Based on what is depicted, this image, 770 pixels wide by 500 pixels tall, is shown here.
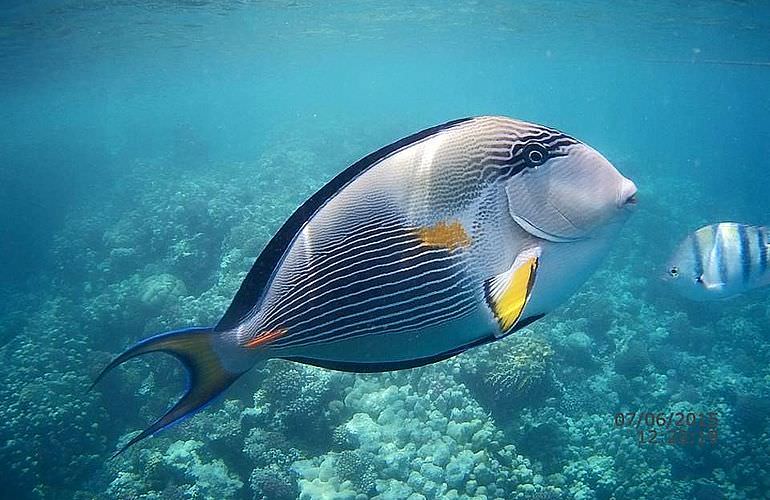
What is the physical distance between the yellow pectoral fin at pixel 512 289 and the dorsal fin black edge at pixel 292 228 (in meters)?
0.31

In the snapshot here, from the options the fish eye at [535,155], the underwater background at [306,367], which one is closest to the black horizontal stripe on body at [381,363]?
the fish eye at [535,155]

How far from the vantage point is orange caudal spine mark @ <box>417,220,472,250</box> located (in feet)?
2.86

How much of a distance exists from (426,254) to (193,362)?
0.53 meters

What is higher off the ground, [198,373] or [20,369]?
[198,373]

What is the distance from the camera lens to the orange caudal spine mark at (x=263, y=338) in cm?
95

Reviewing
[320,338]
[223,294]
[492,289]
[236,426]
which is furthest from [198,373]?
[223,294]

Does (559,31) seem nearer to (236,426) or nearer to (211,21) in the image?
(211,21)

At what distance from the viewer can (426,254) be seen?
2.91ft

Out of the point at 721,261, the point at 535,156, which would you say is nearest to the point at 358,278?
the point at 535,156

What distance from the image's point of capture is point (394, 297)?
0.90 m

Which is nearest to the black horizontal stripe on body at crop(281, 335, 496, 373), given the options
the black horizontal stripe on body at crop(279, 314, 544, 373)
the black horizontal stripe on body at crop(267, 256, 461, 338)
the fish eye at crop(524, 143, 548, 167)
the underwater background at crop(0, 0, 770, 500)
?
the black horizontal stripe on body at crop(279, 314, 544, 373)

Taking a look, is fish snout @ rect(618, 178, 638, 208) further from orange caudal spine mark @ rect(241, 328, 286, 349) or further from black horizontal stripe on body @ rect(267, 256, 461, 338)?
orange caudal spine mark @ rect(241, 328, 286, 349)

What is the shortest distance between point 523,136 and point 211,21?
87.8ft
